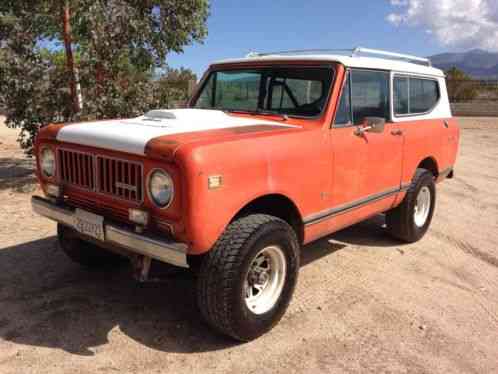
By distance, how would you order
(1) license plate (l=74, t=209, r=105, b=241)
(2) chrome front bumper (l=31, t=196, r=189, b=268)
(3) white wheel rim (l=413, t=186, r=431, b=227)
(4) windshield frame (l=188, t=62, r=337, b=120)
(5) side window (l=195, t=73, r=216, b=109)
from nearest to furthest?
(2) chrome front bumper (l=31, t=196, r=189, b=268) → (1) license plate (l=74, t=209, r=105, b=241) → (4) windshield frame (l=188, t=62, r=337, b=120) → (5) side window (l=195, t=73, r=216, b=109) → (3) white wheel rim (l=413, t=186, r=431, b=227)

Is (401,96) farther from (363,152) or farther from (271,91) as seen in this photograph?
(271,91)

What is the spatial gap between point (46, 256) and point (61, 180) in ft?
4.69

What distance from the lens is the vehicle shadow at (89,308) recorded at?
124 inches

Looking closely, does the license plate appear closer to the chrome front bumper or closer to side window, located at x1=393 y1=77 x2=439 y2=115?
the chrome front bumper

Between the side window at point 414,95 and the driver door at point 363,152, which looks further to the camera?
the side window at point 414,95

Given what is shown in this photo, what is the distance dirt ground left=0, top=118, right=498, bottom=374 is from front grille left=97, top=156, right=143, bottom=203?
0.70m

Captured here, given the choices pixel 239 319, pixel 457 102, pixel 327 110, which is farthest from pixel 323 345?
pixel 457 102

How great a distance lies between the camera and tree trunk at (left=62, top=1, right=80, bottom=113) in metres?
6.96

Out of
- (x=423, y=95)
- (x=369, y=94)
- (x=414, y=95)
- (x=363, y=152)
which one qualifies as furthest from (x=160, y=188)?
(x=423, y=95)

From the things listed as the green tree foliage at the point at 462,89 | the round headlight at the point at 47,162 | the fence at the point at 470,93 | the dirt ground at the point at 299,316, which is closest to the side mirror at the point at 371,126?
the dirt ground at the point at 299,316

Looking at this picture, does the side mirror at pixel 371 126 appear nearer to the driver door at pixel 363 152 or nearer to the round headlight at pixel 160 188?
the driver door at pixel 363 152

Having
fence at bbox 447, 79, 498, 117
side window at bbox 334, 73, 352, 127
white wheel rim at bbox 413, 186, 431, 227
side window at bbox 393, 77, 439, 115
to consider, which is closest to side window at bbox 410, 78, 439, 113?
side window at bbox 393, 77, 439, 115

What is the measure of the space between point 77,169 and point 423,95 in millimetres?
3797

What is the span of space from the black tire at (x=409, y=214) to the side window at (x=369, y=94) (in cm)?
94
